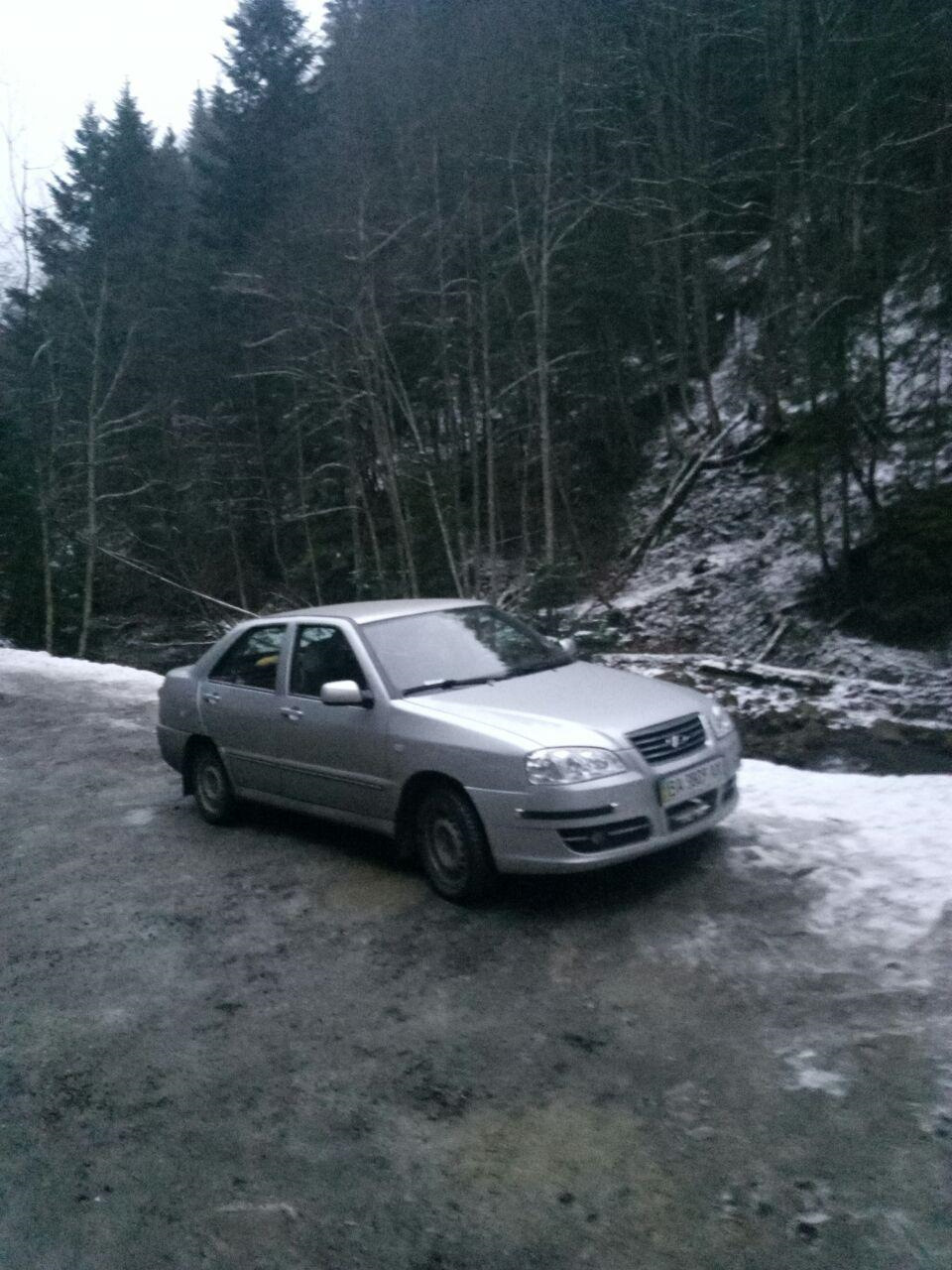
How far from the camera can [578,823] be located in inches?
233

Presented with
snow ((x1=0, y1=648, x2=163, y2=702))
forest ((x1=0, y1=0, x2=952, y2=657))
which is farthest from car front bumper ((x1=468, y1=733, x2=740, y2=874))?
forest ((x1=0, y1=0, x2=952, y2=657))

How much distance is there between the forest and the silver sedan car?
9.93m

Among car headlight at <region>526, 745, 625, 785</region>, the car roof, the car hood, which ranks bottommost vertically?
car headlight at <region>526, 745, 625, 785</region>

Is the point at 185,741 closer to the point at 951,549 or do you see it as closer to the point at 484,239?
the point at 951,549

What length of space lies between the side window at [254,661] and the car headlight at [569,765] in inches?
101

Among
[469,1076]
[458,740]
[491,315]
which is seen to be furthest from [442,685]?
[491,315]

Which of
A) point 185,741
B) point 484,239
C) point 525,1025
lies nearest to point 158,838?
point 185,741

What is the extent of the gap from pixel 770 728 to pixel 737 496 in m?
10.3

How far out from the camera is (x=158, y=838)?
852 cm

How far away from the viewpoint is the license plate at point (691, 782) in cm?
618

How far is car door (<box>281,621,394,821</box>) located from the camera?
6883 millimetres

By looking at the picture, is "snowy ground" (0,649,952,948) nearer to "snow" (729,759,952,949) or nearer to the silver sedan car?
"snow" (729,759,952,949)

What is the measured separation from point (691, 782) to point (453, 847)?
133 cm

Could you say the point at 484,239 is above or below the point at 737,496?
above
